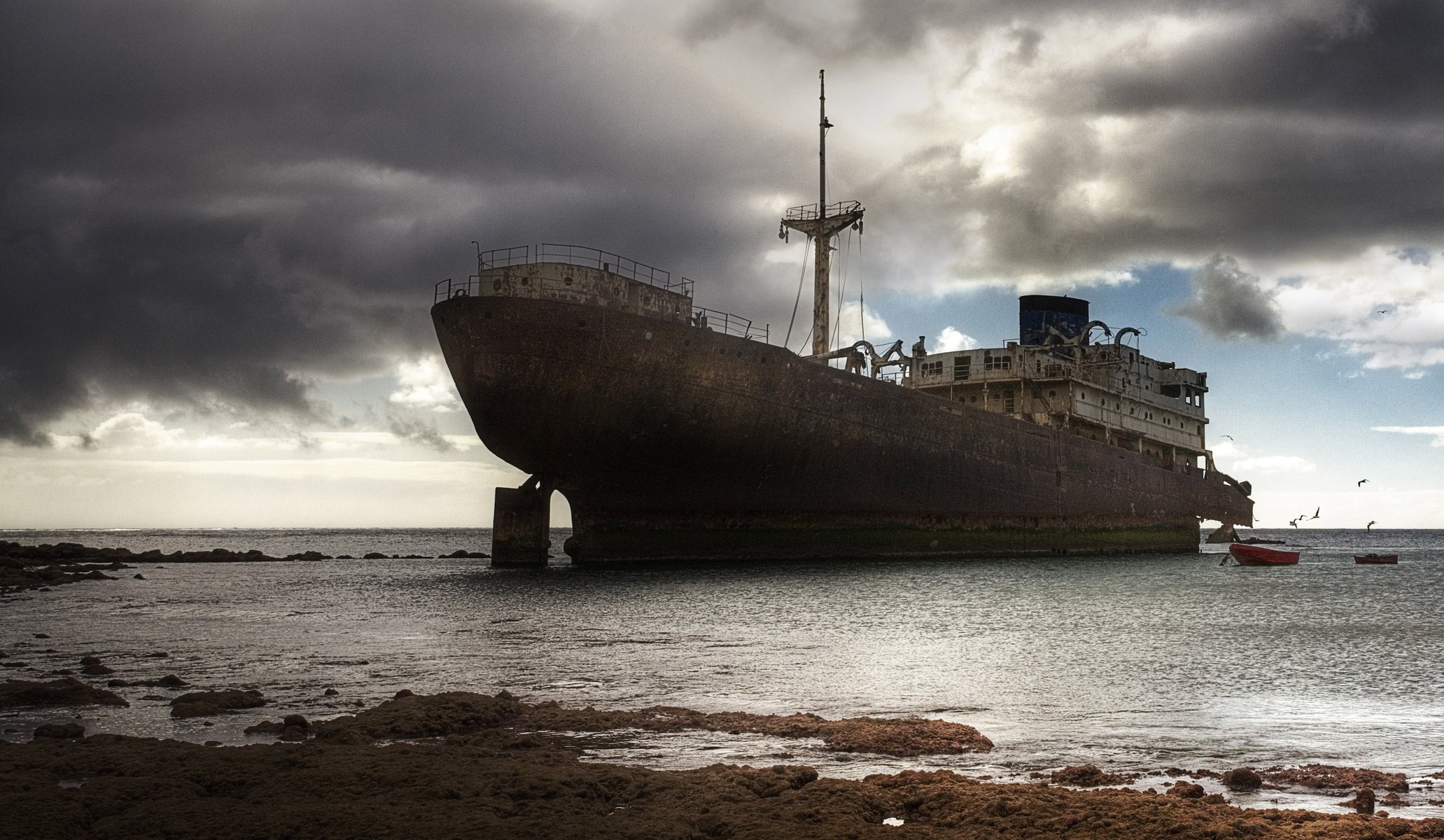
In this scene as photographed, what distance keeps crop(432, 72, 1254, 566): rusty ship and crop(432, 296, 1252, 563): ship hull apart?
0.15 feet

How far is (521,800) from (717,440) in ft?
64.5

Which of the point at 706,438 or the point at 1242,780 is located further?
the point at 706,438

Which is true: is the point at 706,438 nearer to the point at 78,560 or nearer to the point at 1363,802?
the point at 1363,802

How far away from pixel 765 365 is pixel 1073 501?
61.4ft

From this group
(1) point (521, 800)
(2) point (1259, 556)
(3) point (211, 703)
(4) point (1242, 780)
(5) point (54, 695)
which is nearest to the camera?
(1) point (521, 800)

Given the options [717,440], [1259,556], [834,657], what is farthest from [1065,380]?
[834,657]

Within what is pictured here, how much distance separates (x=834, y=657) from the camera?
11391 millimetres

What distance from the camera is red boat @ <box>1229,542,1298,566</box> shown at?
1484 inches

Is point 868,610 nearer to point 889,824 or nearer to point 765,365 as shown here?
point 765,365

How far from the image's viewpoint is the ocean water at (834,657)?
6781 millimetres

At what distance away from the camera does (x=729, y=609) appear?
54.4 ft

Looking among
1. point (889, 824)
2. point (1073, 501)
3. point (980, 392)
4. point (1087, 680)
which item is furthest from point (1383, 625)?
point (980, 392)

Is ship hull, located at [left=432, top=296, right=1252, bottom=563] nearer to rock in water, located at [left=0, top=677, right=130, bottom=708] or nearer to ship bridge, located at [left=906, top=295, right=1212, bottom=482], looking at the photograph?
ship bridge, located at [left=906, top=295, right=1212, bottom=482]

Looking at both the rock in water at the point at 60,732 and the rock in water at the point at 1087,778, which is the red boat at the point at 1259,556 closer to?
the rock in water at the point at 1087,778
